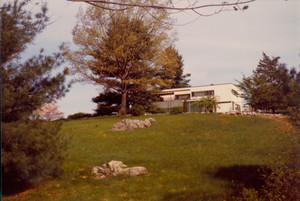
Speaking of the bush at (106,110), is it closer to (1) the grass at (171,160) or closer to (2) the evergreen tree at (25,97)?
(1) the grass at (171,160)

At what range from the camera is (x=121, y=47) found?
86.4 feet

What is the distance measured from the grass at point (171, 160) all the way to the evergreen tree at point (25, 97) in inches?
53.7

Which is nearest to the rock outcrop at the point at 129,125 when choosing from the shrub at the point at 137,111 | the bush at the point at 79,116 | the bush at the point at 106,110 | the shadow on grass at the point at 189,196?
the shrub at the point at 137,111

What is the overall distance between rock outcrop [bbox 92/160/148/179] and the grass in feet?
0.92

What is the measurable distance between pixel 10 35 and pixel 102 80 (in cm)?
2279

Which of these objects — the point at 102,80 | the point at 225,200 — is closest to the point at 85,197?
the point at 225,200

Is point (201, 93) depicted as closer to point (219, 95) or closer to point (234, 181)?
point (219, 95)

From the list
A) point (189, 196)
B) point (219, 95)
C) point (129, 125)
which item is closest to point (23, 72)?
point (189, 196)

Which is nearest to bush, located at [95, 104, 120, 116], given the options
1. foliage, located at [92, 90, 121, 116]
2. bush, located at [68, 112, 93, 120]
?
foliage, located at [92, 90, 121, 116]

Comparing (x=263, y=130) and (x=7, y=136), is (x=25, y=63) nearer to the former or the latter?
(x=7, y=136)

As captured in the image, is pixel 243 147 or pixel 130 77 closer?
pixel 243 147

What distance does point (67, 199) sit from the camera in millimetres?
7469

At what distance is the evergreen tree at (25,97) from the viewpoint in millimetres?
6145

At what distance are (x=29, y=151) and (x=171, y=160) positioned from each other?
5.79 m
